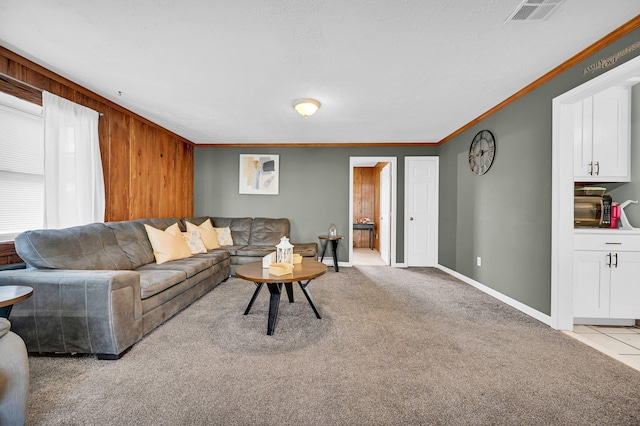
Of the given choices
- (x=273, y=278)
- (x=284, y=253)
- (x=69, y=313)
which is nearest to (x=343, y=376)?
(x=273, y=278)

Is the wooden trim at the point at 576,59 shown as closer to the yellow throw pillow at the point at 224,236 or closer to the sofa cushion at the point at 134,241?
the yellow throw pillow at the point at 224,236

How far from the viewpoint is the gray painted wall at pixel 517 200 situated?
2689mm

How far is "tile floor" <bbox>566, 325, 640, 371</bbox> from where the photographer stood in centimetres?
209

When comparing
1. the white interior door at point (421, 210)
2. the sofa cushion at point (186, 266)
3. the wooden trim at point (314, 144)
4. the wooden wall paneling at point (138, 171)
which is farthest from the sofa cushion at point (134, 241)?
the white interior door at point (421, 210)

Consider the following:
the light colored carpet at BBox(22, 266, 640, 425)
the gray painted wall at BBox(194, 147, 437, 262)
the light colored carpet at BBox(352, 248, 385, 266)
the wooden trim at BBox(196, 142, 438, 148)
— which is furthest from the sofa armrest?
the light colored carpet at BBox(352, 248, 385, 266)

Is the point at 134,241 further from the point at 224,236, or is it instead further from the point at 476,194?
the point at 476,194

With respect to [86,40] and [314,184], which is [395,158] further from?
[86,40]

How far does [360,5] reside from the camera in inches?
69.2

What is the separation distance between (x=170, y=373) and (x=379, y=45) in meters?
2.88

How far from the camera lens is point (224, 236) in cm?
495

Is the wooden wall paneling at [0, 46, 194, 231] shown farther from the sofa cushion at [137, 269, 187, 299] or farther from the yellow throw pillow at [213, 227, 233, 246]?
the sofa cushion at [137, 269, 187, 299]

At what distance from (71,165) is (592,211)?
5392 millimetres

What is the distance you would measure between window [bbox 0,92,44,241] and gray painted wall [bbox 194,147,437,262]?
2.83 metres

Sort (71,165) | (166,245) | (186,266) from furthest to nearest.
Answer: (166,245)
(186,266)
(71,165)
